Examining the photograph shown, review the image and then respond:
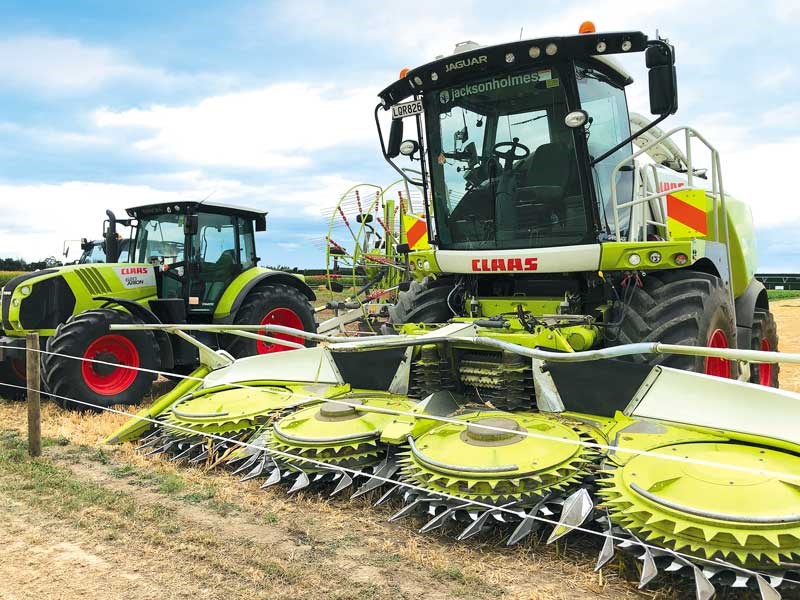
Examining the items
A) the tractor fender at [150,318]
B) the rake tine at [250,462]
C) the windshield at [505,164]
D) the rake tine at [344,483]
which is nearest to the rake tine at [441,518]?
the rake tine at [344,483]

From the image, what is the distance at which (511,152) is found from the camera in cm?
452

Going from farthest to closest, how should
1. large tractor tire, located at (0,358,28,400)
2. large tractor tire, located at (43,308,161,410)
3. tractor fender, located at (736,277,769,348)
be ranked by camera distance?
1. large tractor tire, located at (0,358,28,400)
2. large tractor tire, located at (43,308,161,410)
3. tractor fender, located at (736,277,769,348)

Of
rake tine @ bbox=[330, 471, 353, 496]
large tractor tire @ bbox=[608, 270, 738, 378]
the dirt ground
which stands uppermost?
large tractor tire @ bbox=[608, 270, 738, 378]

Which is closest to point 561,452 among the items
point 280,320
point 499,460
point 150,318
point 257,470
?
point 499,460

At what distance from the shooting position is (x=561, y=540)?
2.89 metres

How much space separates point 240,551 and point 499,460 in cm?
125

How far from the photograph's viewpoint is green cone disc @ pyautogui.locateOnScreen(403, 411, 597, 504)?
282 cm

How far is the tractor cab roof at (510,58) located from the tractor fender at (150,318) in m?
3.75

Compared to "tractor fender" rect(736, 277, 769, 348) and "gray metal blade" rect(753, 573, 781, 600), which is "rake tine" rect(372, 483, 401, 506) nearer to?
"gray metal blade" rect(753, 573, 781, 600)

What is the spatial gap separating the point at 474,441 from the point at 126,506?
6.39 feet

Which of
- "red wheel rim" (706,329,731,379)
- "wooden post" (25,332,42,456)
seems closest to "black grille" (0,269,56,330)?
"wooden post" (25,332,42,456)

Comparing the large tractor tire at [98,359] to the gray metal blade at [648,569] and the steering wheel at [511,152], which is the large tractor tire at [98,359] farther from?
the gray metal blade at [648,569]

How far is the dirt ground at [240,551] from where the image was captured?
2.61m

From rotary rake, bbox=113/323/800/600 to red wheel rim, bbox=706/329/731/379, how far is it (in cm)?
124
